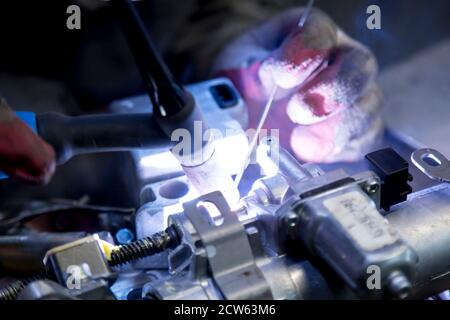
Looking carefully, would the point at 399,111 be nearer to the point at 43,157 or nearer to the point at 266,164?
the point at 266,164

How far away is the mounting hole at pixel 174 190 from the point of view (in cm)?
102

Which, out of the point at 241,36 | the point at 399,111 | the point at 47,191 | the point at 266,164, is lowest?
the point at 399,111

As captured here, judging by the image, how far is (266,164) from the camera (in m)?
0.92

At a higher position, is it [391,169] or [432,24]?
[391,169]

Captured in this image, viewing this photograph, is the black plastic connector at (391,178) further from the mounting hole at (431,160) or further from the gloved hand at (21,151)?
the gloved hand at (21,151)

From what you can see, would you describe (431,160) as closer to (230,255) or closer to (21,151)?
(230,255)

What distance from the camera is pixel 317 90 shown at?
1.31 metres

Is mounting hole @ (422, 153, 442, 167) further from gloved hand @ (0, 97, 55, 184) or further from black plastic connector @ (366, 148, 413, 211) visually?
gloved hand @ (0, 97, 55, 184)

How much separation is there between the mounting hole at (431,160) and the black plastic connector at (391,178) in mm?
127

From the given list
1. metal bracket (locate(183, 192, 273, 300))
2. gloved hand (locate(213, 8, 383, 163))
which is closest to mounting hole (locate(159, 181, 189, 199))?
metal bracket (locate(183, 192, 273, 300))

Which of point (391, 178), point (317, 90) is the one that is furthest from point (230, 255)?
point (317, 90)

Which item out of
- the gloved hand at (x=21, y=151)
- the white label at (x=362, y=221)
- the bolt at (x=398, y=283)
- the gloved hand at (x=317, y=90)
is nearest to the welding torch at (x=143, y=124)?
the gloved hand at (x=21, y=151)
